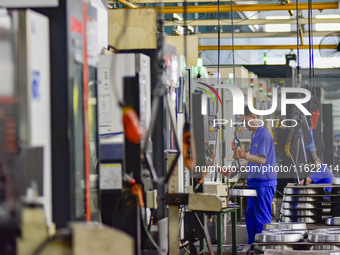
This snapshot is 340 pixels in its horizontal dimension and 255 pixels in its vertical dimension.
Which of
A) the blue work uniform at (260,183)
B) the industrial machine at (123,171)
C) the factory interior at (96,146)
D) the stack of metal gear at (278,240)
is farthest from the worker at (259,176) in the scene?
the industrial machine at (123,171)

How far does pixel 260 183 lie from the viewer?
7367mm

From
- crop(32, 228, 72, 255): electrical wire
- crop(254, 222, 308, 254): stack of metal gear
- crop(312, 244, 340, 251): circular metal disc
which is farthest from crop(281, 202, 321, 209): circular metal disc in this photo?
crop(32, 228, 72, 255): electrical wire

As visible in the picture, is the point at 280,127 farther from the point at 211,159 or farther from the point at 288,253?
the point at 288,253

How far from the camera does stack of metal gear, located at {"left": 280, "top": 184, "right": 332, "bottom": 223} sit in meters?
6.16

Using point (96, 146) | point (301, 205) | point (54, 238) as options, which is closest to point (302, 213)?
point (301, 205)

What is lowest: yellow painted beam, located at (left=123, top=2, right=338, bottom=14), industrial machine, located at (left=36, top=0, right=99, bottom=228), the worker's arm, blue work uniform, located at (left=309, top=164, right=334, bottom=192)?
blue work uniform, located at (left=309, top=164, right=334, bottom=192)

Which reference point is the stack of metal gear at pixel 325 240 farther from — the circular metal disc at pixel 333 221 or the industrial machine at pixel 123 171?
the industrial machine at pixel 123 171

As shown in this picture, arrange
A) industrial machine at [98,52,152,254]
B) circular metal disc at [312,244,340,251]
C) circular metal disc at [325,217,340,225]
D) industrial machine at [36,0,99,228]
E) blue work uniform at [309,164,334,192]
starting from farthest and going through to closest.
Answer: blue work uniform at [309,164,334,192] < circular metal disc at [325,217,340,225] < circular metal disc at [312,244,340,251] < industrial machine at [98,52,152,254] < industrial machine at [36,0,99,228]

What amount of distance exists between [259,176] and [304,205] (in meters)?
1.19

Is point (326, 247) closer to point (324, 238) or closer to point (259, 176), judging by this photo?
point (324, 238)

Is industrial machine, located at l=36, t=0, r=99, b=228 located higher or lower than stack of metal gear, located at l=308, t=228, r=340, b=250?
higher

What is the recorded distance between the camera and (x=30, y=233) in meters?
2.22

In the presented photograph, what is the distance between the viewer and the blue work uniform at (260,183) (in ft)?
24.0

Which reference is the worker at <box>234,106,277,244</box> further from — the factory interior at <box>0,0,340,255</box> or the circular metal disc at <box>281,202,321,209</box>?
the circular metal disc at <box>281,202,321,209</box>
